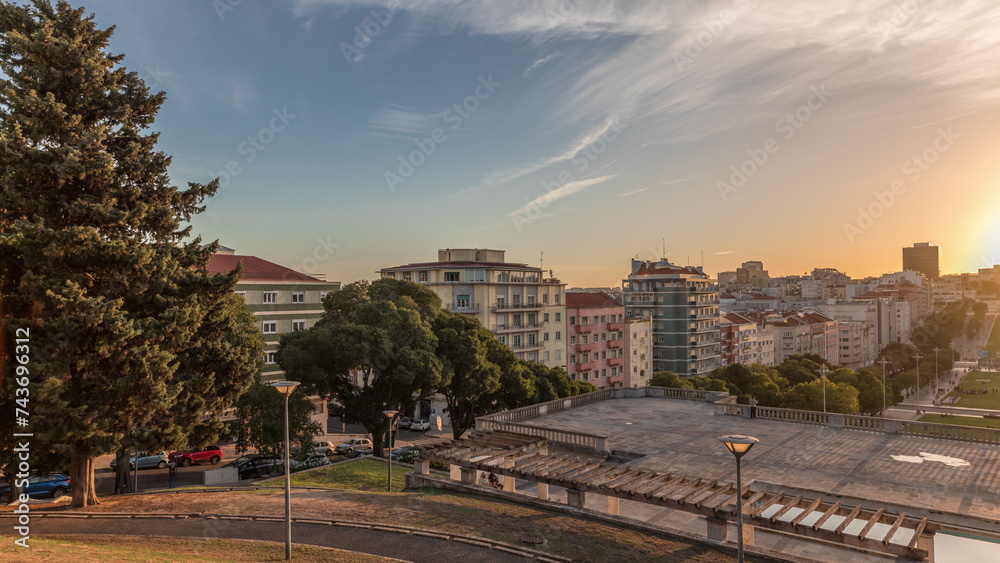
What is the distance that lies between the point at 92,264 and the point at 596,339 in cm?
7694

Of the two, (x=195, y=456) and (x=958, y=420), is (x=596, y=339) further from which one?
(x=195, y=456)

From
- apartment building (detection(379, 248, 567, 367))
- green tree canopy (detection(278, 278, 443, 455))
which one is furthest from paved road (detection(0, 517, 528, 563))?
apartment building (detection(379, 248, 567, 367))

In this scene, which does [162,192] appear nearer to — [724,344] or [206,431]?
[206,431]

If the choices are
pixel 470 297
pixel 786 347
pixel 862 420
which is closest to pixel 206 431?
pixel 862 420

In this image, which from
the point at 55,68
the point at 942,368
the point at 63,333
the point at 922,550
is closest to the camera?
the point at 922,550

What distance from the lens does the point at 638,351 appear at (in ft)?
A: 319

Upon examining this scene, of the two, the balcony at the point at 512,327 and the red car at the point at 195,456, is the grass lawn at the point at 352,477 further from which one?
the balcony at the point at 512,327

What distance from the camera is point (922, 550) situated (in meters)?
14.0

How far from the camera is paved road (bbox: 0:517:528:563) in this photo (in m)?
15.2

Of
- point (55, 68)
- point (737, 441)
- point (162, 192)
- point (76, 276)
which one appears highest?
point (55, 68)

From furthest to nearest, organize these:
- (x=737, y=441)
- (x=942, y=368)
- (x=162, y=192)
→ 1. (x=942, y=368)
2. (x=162, y=192)
3. (x=737, y=441)

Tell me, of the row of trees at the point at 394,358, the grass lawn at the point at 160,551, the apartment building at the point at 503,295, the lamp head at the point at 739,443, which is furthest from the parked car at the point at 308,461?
the apartment building at the point at 503,295

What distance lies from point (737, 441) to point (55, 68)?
22.2 metres

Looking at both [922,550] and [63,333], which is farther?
[63,333]
